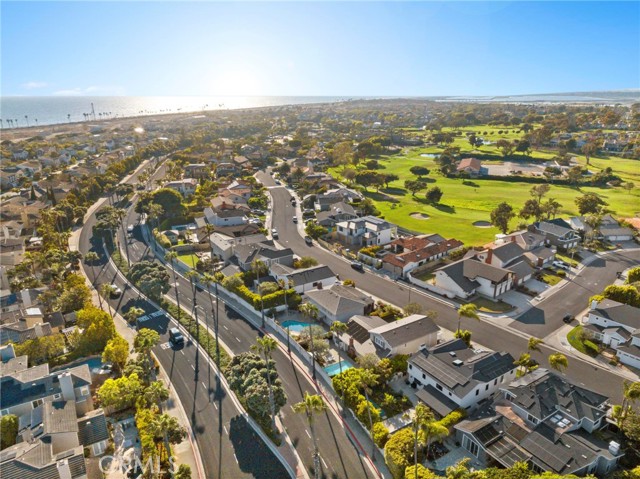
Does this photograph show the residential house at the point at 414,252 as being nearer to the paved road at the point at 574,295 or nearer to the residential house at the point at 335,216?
the residential house at the point at 335,216

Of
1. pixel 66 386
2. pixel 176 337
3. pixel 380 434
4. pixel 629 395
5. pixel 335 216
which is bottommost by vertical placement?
pixel 380 434

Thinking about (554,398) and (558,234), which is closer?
(554,398)

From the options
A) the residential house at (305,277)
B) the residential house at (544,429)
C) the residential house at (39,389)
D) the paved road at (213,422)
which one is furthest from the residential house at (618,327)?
the residential house at (39,389)

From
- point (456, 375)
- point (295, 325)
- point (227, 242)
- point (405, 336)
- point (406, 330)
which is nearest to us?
point (456, 375)

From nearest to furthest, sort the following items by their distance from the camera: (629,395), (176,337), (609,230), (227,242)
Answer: (629,395), (176,337), (227,242), (609,230)

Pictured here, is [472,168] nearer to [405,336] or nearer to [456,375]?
[405,336]

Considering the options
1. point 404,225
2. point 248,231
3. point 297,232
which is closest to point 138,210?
point 248,231

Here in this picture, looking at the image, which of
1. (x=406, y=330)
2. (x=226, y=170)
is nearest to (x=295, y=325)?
(x=406, y=330)
